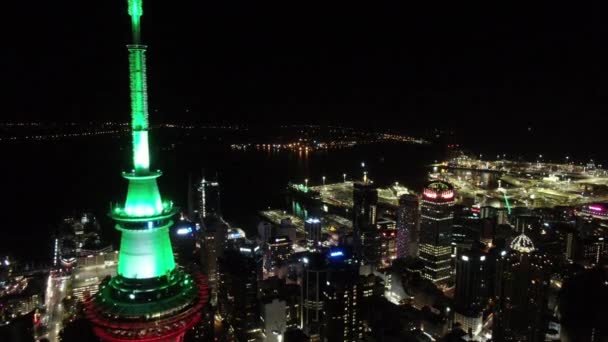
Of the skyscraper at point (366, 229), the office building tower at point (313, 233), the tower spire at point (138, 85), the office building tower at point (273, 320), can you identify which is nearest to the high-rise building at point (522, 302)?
the office building tower at point (273, 320)

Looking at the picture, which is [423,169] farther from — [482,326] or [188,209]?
[482,326]

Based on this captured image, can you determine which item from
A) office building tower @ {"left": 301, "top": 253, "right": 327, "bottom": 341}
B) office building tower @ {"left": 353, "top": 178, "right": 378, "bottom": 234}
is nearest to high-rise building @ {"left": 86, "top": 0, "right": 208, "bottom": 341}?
office building tower @ {"left": 301, "top": 253, "right": 327, "bottom": 341}

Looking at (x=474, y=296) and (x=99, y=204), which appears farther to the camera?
→ (x=99, y=204)

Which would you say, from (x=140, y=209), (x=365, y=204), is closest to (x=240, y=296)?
(x=140, y=209)

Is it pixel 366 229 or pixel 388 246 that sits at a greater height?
pixel 366 229

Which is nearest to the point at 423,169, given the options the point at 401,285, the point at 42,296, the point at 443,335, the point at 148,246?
the point at 401,285

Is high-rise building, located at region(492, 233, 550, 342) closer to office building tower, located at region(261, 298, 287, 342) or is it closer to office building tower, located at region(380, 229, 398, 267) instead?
office building tower, located at region(261, 298, 287, 342)

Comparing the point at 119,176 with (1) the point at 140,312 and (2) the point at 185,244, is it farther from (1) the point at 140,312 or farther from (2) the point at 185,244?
(1) the point at 140,312
